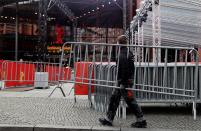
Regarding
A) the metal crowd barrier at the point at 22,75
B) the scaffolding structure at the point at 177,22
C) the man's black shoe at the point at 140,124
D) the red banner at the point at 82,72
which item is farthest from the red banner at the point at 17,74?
the man's black shoe at the point at 140,124

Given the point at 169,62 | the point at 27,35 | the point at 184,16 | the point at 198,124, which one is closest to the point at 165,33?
the point at 184,16

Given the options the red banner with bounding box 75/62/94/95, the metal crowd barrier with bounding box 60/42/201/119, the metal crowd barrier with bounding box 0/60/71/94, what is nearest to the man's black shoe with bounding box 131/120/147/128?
the metal crowd barrier with bounding box 60/42/201/119

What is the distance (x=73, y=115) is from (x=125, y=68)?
2205 mm

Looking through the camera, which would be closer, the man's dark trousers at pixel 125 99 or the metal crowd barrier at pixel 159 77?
the man's dark trousers at pixel 125 99

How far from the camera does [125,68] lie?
8.37 meters

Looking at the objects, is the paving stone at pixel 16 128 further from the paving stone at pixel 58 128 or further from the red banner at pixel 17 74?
the red banner at pixel 17 74

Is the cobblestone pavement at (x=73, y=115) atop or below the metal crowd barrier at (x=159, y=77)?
below

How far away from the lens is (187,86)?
9.82 meters

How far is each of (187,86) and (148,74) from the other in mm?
931

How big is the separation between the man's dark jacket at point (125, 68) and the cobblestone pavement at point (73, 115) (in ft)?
3.16

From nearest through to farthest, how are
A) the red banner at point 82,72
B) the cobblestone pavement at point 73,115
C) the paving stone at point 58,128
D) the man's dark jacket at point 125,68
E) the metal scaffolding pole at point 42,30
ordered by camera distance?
the paving stone at point 58,128, the man's dark jacket at point 125,68, the cobblestone pavement at point 73,115, the red banner at point 82,72, the metal scaffolding pole at point 42,30

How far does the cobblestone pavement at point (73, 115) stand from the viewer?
29.0 ft

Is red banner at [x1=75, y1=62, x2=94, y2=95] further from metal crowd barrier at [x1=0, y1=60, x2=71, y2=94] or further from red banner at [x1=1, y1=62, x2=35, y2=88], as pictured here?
red banner at [x1=1, y1=62, x2=35, y2=88]

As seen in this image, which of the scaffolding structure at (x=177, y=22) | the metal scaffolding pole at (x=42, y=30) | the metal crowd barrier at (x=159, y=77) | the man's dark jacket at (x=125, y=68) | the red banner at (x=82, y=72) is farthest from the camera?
the metal scaffolding pole at (x=42, y=30)
